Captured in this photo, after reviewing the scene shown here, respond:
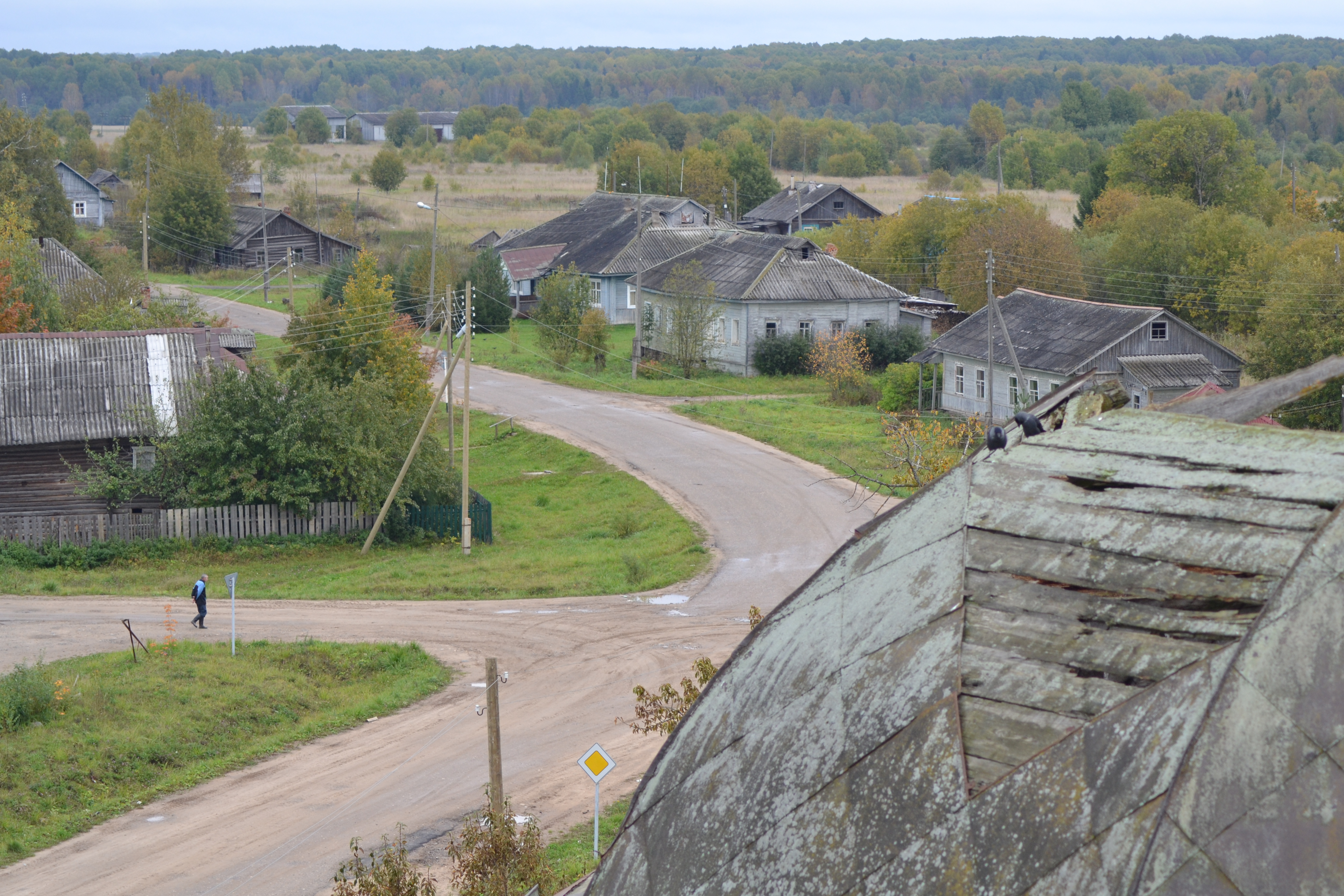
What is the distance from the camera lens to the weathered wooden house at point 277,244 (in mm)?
75375

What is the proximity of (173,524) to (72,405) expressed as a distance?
3.63 meters

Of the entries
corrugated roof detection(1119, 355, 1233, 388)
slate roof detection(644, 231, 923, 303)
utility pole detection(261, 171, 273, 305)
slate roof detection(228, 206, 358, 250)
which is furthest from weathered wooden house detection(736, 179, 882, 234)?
corrugated roof detection(1119, 355, 1233, 388)

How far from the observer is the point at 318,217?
287 ft

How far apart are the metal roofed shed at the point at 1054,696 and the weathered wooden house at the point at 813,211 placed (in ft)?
252

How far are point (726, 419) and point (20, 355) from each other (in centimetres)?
2083


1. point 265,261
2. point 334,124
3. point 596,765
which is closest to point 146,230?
point 265,261

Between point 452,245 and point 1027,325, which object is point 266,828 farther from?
point 452,245

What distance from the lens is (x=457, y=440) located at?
38.4 m

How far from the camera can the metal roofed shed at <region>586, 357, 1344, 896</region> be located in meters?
2.42

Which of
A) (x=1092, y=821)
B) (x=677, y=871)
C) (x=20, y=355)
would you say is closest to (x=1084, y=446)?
(x=1092, y=821)

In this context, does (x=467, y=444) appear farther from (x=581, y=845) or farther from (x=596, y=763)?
(x=596, y=763)

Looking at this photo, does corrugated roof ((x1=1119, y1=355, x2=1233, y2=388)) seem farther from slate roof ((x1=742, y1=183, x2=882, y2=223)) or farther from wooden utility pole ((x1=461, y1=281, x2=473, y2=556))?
slate roof ((x1=742, y1=183, x2=882, y2=223))

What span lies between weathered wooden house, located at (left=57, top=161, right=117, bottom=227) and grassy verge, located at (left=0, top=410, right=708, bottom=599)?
6960 centimetres

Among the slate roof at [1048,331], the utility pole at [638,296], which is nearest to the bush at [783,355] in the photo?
the utility pole at [638,296]
